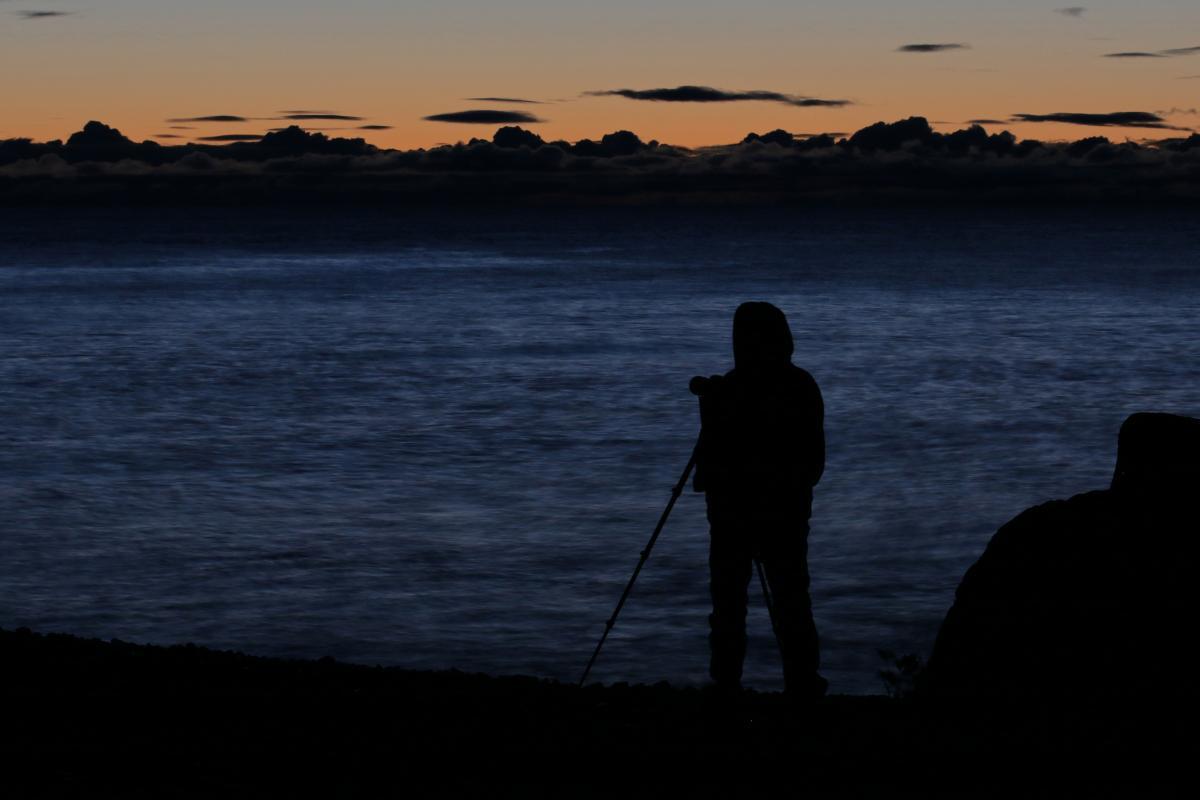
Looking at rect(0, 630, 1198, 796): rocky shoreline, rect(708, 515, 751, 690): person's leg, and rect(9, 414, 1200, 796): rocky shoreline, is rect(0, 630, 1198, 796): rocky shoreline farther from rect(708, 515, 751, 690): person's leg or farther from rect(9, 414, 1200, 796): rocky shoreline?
rect(708, 515, 751, 690): person's leg

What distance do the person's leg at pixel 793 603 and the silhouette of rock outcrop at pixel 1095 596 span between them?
93 cm

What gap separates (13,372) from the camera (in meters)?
48.4

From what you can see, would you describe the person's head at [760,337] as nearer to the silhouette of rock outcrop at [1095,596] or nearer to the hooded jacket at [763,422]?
the hooded jacket at [763,422]

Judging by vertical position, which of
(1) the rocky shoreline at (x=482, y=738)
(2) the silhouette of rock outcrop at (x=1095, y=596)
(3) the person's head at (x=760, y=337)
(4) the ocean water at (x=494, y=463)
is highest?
(3) the person's head at (x=760, y=337)

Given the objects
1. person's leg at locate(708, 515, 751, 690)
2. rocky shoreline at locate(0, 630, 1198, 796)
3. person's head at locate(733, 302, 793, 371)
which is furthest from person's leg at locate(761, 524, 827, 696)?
person's head at locate(733, 302, 793, 371)

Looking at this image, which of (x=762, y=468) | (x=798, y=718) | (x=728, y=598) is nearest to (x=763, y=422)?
(x=762, y=468)

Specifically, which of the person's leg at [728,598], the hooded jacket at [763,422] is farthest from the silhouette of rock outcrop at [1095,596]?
the hooded jacket at [763,422]

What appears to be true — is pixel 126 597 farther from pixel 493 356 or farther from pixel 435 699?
pixel 493 356

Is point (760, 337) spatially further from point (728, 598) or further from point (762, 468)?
point (728, 598)

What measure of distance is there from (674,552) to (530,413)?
1919 centimetres

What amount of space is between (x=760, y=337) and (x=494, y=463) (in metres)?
24.7

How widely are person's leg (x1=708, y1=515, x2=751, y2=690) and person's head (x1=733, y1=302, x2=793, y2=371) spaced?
0.83 meters

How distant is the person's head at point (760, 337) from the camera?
7102mm

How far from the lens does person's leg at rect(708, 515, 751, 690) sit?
7.37m
